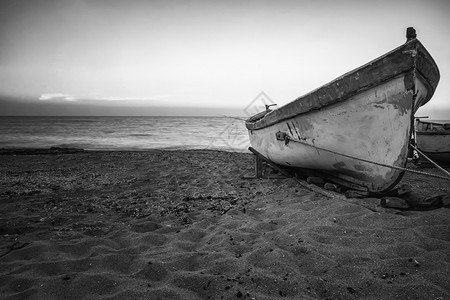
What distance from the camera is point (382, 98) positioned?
295 centimetres

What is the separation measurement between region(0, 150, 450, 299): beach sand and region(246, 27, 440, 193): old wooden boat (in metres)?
0.56

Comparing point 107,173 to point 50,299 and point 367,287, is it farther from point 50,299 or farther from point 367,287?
point 367,287

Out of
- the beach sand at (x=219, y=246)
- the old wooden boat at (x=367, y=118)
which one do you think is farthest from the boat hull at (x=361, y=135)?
the beach sand at (x=219, y=246)

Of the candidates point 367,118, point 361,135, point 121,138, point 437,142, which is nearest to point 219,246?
point 361,135

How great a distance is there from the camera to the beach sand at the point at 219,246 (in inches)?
79.6

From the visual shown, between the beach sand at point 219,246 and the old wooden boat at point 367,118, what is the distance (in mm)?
556

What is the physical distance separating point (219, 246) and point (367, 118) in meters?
2.44

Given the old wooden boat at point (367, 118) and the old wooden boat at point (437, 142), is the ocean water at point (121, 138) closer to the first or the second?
the old wooden boat at point (437, 142)

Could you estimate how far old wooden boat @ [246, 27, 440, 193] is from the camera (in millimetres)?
2770

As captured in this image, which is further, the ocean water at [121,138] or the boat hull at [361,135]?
the ocean water at [121,138]

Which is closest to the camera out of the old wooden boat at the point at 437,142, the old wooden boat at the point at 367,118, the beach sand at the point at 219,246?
the beach sand at the point at 219,246

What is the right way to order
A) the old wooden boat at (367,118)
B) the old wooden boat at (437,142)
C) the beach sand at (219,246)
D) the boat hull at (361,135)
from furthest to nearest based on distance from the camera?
the old wooden boat at (437,142) < the boat hull at (361,135) < the old wooden boat at (367,118) < the beach sand at (219,246)

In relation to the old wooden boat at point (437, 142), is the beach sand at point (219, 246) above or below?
below

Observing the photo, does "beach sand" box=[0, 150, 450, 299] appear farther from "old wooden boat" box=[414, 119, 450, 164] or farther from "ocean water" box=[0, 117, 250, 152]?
"ocean water" box=[0, 117, 250, 152]
